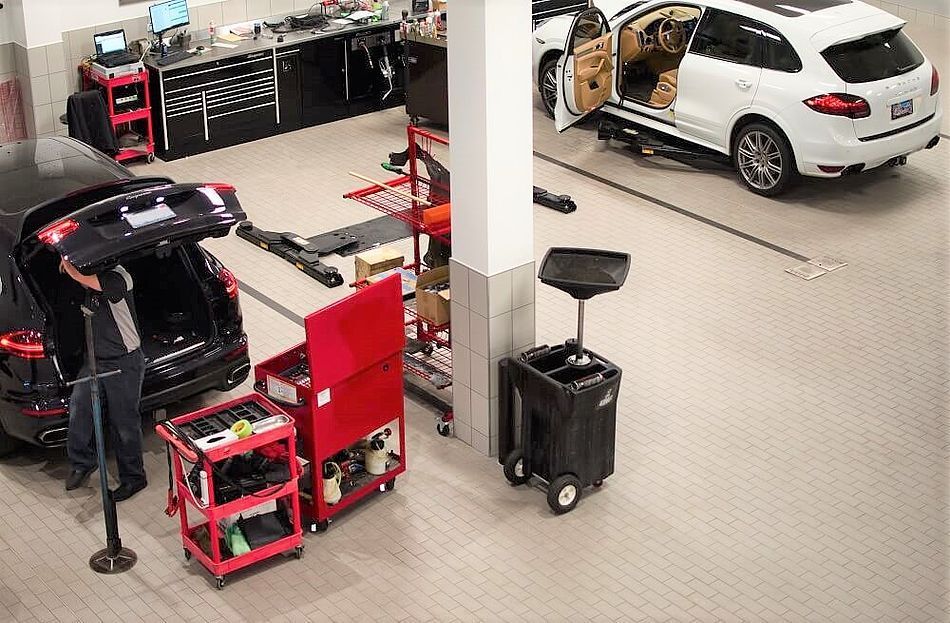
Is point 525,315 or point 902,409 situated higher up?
point 525,315

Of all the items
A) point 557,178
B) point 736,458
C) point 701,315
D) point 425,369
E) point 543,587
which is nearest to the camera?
point 543,587

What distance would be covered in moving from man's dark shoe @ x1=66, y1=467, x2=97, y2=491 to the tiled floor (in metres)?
0.07

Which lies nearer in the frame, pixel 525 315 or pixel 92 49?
pixel 525 315

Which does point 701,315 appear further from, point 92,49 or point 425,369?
point 92,49

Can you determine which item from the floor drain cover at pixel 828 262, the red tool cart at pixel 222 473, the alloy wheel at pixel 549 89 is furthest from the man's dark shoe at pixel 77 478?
the alloy wheel at pixel 549 89

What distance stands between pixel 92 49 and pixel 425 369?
553cm

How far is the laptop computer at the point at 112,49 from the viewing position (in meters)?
11.8

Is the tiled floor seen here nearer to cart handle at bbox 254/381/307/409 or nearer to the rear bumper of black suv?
the rear bumper of black suv

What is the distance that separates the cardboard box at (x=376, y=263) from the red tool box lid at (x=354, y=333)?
1.23 meters

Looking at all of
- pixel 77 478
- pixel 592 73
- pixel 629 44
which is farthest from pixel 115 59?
pixel 77 478

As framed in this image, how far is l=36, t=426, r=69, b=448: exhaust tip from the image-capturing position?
7.49m

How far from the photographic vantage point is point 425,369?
334 inches

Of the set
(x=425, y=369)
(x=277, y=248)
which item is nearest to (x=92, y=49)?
(x=277, y=248)

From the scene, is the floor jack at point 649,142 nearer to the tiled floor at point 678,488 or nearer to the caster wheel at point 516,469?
A: the tiled floor at point 678,488
